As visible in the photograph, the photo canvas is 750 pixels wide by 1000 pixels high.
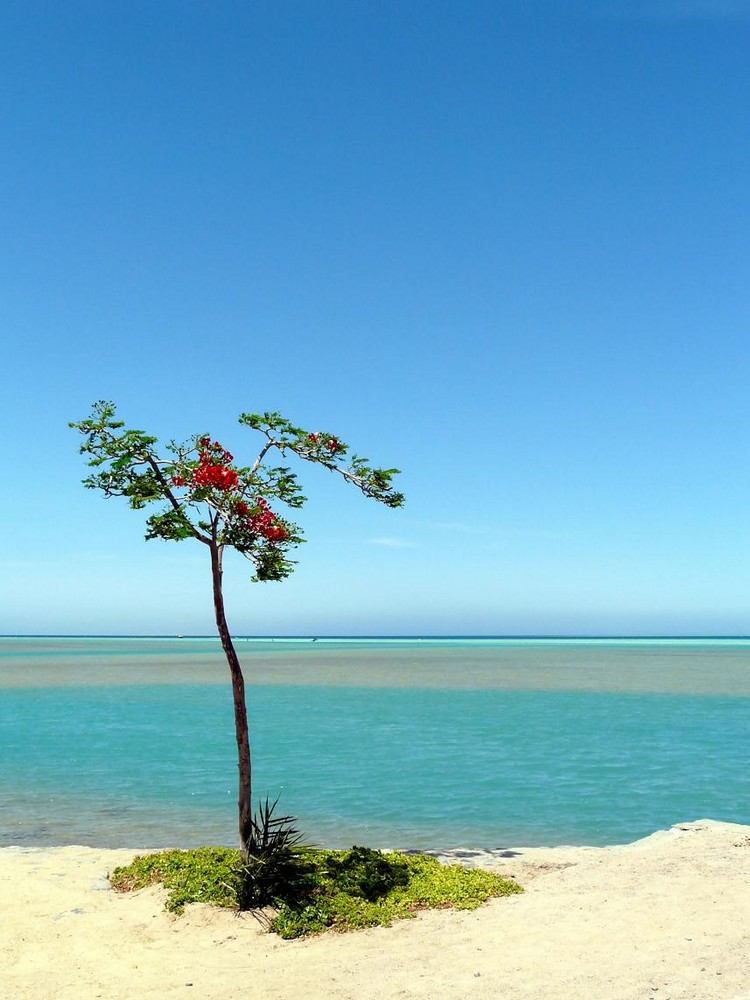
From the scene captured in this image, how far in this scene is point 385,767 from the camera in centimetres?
2672

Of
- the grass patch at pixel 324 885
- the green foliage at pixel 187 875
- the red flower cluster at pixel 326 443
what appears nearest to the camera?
the grass patch at pixel 324 885

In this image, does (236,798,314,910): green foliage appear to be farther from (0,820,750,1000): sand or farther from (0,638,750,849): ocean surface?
(0,638,750,849): ocean surface

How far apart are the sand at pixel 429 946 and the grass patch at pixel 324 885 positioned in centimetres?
30

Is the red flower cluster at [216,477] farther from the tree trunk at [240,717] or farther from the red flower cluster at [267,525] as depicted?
the tree trunk at [240,717]

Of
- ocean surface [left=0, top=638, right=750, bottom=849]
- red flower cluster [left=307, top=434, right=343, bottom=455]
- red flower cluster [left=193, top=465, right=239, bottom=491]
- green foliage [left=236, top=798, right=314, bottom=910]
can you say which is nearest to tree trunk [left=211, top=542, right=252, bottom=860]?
green foliage [left=236, top=798, right=314, bottom=910]

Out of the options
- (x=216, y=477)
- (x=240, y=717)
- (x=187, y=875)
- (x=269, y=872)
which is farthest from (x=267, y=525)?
(x=187, y=875)

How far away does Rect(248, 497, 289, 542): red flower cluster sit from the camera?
38.3ft

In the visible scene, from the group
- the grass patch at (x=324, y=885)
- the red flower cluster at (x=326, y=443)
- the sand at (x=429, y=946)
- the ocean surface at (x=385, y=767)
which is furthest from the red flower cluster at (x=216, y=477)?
the ocean surface at (x=385, y=767)

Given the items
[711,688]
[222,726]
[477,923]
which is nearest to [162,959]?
[477,923]

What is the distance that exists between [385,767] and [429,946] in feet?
56.3

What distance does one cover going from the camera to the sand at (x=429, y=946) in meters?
8.54

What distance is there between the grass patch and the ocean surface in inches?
167

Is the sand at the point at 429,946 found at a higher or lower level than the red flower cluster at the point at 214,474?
lower

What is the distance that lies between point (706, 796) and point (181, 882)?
53.3 feet
